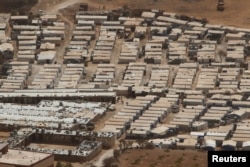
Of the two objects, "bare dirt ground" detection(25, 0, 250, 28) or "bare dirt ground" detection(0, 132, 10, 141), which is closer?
"bare dirt ground" detection(0, 132, 10, 141)

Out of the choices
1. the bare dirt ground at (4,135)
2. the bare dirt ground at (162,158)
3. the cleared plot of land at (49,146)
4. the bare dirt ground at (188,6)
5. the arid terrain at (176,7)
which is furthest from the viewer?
the bare dirt ground at (188,6)

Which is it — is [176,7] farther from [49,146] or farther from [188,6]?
[49,146]

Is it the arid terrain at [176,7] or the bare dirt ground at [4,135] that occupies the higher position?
the arid terrain at [176,7]

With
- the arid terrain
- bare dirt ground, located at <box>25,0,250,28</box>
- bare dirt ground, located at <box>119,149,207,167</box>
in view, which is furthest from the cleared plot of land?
bare dirt ground, located at <box>25,0,250,28</box>

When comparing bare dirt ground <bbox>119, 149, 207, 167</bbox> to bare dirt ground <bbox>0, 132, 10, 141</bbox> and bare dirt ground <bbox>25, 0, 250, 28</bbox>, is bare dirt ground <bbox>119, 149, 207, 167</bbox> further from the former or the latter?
bare dirt ground <bbox>25, 0, 250, 28</bbox>

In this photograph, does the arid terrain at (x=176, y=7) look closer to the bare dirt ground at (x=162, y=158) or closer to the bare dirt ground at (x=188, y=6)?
the bare dirt ground at (x=188, y=6)

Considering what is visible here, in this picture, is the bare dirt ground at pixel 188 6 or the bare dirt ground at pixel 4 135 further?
the bare dirt ground at pixel 188 6

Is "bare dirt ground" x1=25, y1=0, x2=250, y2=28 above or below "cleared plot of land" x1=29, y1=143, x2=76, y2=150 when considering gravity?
above

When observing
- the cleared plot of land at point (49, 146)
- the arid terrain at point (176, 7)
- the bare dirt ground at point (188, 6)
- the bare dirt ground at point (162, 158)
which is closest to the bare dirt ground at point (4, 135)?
the cleared plot of land at point (49, 146)

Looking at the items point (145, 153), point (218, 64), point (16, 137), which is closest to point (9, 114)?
point (16, 137)
